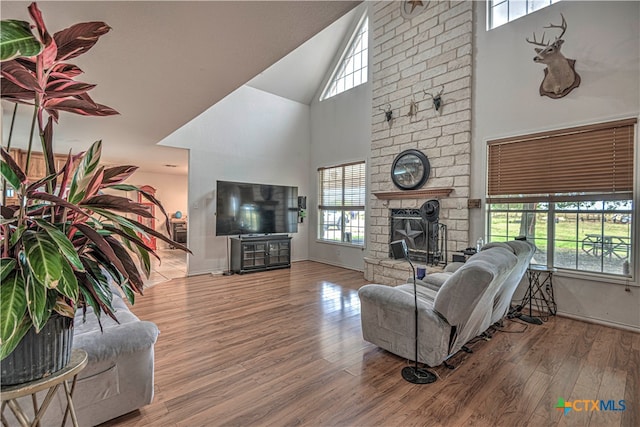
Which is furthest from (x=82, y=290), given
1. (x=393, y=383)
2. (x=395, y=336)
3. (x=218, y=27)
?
(x=395, y=336)

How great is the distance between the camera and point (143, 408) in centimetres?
190

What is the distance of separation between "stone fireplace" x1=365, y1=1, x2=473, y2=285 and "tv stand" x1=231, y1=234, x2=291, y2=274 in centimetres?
183

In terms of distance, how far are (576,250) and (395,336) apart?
2760 millimetres

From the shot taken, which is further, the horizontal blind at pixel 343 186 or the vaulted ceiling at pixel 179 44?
the horizontal blind at pixel 343 186

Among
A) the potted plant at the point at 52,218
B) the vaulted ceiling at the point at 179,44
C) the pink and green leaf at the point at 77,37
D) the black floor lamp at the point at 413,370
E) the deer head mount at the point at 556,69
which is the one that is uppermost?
the deer head mount at the point at 556,69

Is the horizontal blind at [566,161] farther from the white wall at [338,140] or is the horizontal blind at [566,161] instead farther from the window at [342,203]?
the window at [342,203]

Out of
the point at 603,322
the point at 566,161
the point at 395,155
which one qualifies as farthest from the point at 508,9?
the point at 603,322

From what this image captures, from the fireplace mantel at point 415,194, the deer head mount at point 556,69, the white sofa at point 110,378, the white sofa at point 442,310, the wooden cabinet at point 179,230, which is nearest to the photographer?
the white sofa at point 110,378

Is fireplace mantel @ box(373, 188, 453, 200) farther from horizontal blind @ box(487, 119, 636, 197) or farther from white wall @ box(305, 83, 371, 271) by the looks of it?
white wall @ box(305, 83, 371, 271)

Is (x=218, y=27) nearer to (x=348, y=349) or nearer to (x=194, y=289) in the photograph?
(x=348, y=349)

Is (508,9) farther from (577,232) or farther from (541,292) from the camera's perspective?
(541,292)

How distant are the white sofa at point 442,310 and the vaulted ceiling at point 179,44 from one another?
1926mm

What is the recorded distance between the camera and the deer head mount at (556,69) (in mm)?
3471

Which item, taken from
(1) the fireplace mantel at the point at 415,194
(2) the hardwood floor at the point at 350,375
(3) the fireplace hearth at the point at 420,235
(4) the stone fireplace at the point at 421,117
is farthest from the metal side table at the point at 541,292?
(1) the fireplace mantel at the point at 415,194
